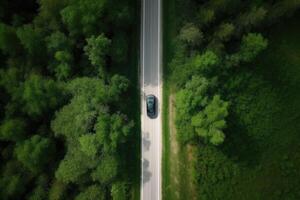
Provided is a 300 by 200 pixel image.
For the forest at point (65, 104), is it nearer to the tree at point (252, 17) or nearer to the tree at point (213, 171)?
the tree at point (213, 171)

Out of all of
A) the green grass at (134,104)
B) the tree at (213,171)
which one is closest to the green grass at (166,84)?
the green grass at (134,104)

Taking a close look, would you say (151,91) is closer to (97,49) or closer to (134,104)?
(134,104)

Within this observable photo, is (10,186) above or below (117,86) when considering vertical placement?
below

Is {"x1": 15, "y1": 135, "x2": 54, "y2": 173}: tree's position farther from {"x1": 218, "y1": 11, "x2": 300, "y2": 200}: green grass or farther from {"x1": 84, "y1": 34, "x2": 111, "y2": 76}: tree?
{"x1": 218, "y1": 11, "x2": 300, "y2": 200}: green grass

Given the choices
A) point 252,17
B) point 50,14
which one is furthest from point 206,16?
point 50,14

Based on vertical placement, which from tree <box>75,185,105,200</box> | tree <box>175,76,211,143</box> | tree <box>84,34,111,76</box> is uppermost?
tree <box>84,34,111,76</box>

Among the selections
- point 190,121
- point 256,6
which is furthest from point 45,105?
point 256,6

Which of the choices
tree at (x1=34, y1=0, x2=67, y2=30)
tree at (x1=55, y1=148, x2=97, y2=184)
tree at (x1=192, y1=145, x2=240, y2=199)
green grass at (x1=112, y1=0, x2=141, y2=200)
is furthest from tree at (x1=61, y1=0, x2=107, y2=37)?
tree at (x1=192, y1=145, x2=240, y2=199)
